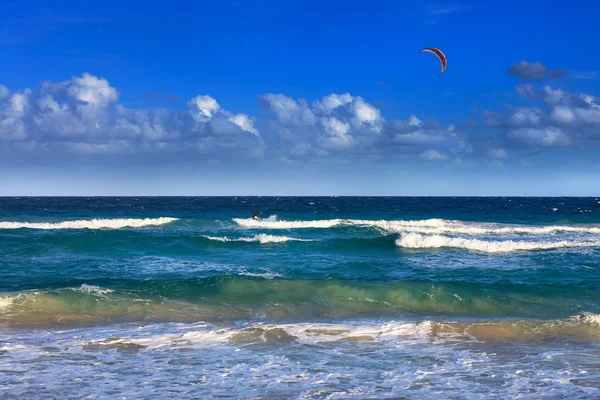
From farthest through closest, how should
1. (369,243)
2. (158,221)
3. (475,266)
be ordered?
(158,221)
(369,243)
(475,266)

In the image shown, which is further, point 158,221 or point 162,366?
point 158,221

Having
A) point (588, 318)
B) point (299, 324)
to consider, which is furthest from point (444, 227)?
point (299, 324)

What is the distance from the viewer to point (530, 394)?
7.25m

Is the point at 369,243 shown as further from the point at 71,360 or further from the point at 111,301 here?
the point at 71,360

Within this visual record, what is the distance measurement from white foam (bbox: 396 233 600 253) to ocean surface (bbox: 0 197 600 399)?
77cm

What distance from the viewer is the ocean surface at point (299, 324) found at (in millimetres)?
7688

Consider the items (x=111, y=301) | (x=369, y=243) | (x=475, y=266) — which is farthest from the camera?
(x=369, y=243)

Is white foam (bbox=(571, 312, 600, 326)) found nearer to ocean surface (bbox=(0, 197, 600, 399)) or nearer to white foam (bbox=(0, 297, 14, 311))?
ocean surface (bbox=(0, 197, 600, 399))

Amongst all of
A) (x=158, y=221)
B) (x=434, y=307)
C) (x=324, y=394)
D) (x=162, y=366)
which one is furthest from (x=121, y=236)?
(x=324, y=394)

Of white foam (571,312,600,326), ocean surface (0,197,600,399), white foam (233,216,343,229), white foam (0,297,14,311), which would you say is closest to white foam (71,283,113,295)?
ocean surface (0,197,600,399)

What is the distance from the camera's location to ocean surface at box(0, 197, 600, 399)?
7.69 m

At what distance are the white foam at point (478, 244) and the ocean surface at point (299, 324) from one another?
2.52 ft

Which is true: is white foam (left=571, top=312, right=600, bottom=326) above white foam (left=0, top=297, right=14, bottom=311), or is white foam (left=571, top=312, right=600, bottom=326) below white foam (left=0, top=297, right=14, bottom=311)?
above

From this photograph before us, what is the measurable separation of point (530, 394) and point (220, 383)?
13.2ft
